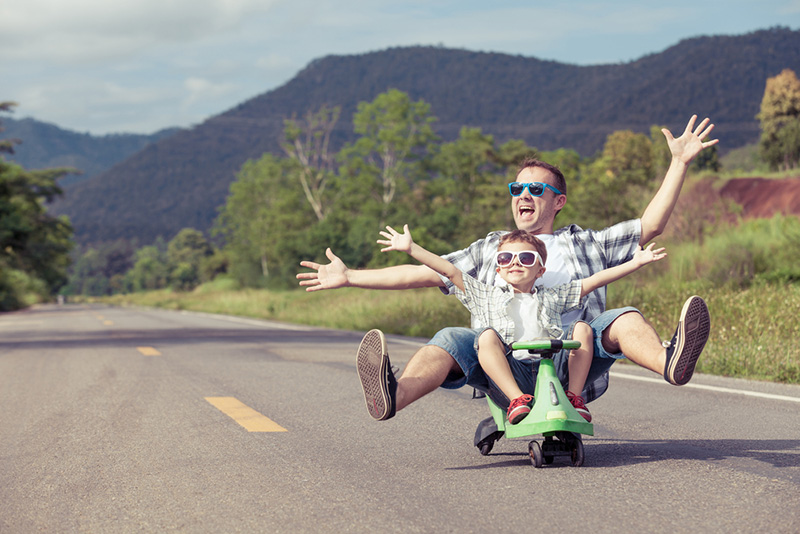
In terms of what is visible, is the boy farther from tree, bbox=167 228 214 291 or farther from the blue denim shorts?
A: tree, bbox=167 228 214 291

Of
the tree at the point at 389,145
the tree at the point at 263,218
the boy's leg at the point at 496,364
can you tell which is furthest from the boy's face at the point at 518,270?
the tree at the point at 389,145

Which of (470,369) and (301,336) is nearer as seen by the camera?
(470,369)

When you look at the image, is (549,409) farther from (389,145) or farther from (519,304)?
(389,145)

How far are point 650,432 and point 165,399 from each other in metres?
4.15

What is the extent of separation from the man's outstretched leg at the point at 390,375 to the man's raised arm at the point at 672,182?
51.0 inches

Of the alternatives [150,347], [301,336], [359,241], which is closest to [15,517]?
[150,347]

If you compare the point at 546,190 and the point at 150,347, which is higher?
the point at 546,190

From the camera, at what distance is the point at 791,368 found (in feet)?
29.6

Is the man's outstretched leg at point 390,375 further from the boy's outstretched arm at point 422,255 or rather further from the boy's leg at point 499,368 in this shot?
the boy's outstretched arm at point 422,255

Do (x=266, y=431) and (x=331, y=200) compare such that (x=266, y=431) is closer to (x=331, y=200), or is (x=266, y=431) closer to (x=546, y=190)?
(x=546, y=190)

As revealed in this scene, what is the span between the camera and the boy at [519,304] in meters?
4.59

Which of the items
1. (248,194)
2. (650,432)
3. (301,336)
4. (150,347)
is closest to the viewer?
(650,432)

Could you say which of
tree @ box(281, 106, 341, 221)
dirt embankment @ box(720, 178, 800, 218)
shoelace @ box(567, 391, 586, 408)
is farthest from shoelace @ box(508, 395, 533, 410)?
tree @ box(281, 106, 341, 221)

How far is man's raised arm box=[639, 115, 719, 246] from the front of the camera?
4945 millimetres
